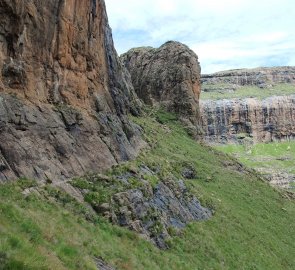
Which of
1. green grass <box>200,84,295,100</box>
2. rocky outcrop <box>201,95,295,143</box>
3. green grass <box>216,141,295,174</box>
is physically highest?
green grass <box>200,84,295,100</box>

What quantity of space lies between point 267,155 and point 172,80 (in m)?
78.5

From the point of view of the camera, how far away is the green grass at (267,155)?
13475 centimetres

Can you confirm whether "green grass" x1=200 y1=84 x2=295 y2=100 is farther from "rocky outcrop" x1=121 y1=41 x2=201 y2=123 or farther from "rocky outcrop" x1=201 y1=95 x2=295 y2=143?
"rocky outcrop" x1=121 y1=41 x2=201 y2=123

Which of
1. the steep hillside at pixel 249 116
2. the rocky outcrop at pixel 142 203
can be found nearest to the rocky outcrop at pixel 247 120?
the steep hillside at pixel 249 116

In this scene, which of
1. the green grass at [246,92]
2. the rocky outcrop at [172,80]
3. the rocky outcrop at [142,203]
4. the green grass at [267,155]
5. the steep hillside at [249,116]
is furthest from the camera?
the green grass at [246,92]

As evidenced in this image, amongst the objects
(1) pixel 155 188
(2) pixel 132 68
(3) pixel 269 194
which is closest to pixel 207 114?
(2) pixel 132 68

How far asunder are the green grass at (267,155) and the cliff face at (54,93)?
103434mm

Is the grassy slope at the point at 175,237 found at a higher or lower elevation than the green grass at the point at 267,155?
higher

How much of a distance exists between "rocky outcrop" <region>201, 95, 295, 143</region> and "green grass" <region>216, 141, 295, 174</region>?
4971 mm

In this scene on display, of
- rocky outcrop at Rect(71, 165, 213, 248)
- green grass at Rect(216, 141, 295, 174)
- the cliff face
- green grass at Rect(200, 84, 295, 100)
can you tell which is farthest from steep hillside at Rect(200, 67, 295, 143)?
the cliff face

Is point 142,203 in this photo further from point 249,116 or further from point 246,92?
point 246,92

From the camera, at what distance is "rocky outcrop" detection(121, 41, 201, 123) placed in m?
78.0

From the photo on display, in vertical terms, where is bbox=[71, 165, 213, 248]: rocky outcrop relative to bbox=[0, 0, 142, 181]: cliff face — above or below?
below

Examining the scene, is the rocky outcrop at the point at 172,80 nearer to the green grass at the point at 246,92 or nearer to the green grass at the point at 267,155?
the green grass at the point at 267,155
